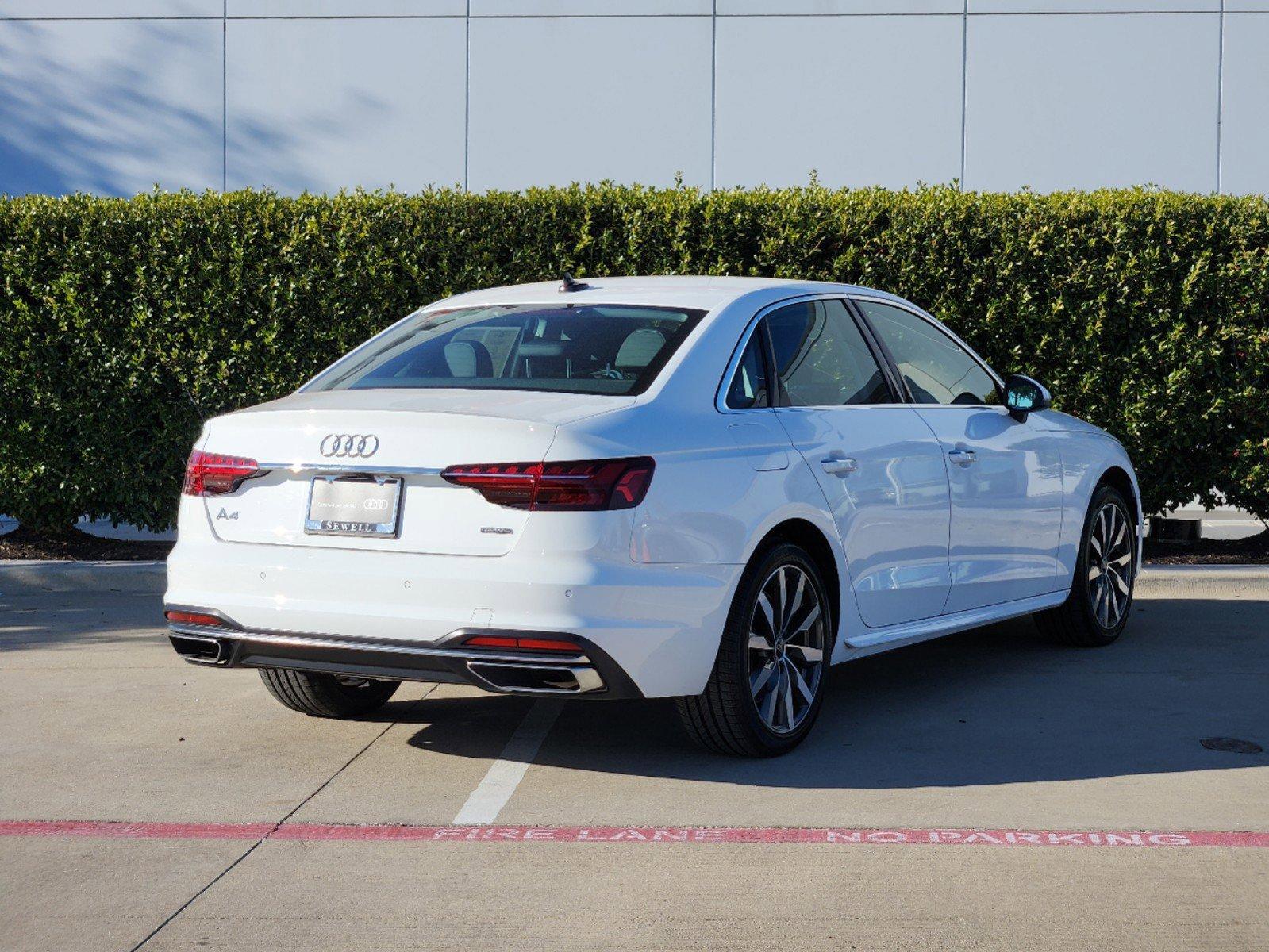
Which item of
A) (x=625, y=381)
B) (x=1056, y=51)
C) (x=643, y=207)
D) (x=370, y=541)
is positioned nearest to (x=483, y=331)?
(x=625, y=381)

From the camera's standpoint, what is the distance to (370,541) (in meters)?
5.29

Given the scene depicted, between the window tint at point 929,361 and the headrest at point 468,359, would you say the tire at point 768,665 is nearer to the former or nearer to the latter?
the headrest at point 468,359

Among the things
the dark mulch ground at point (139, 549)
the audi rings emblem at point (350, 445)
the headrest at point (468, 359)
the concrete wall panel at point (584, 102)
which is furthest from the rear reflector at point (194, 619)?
the concrete wall panel at point (584, 102)

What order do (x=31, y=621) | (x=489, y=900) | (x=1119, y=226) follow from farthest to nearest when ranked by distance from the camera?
(x=1119, y=226), (x=31, y=621), (x=489, y=900)

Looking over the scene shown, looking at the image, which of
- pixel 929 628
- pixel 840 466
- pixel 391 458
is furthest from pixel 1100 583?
pixel 391 458

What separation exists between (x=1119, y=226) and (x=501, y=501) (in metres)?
7.48

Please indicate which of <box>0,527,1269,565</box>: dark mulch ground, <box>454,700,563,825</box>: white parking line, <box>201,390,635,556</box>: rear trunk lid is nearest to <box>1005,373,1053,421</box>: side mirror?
<box>454,700,563,825</box>: white parking line

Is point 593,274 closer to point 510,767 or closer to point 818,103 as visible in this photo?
point 818,103

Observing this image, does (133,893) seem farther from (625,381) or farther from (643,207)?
(643,207)

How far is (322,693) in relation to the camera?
6.52m

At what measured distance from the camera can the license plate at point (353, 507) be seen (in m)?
5.27

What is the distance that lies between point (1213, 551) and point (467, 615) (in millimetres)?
8530

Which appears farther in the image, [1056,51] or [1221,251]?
[1056,51]

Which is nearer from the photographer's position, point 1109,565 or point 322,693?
point 322,693
